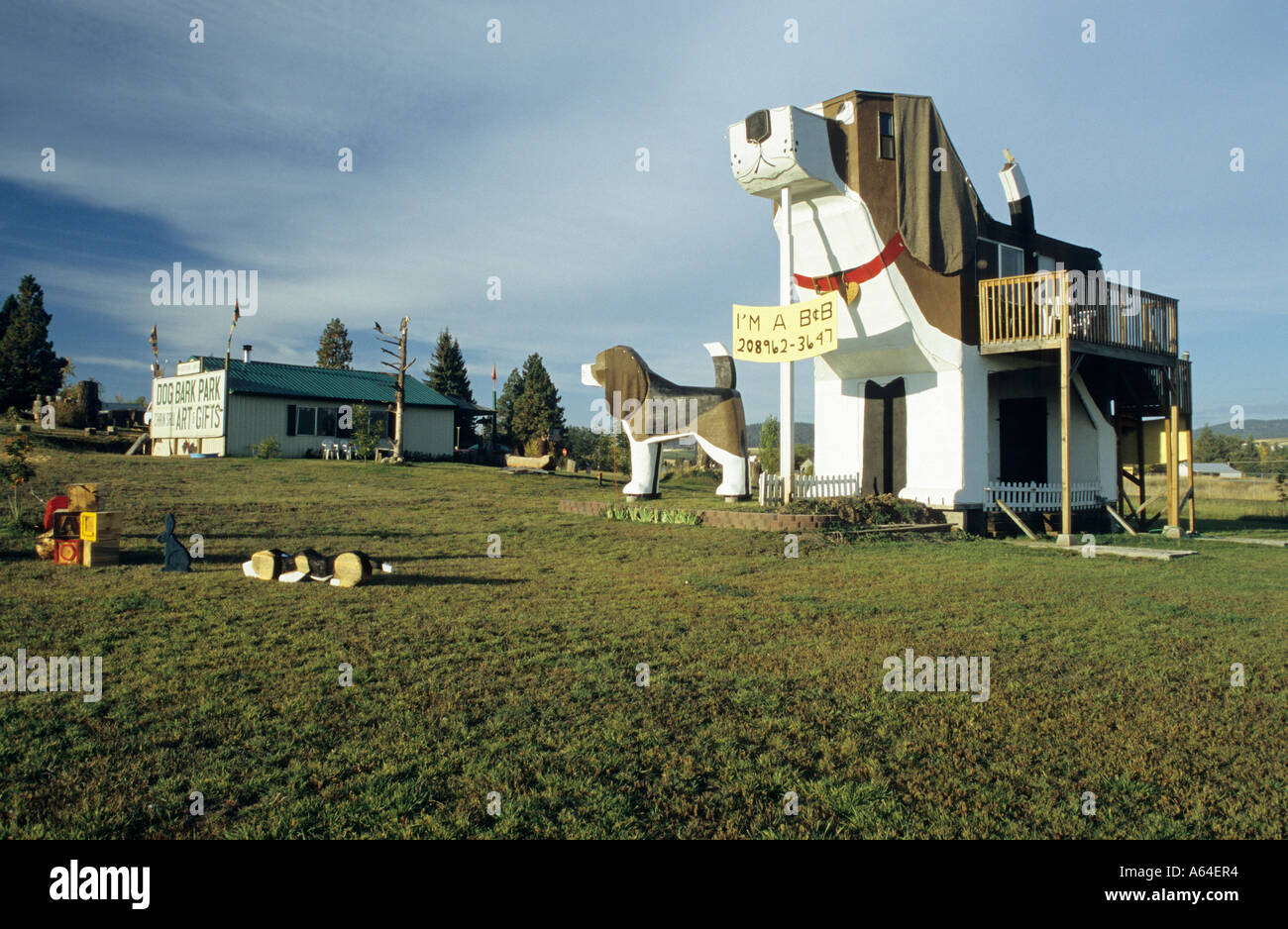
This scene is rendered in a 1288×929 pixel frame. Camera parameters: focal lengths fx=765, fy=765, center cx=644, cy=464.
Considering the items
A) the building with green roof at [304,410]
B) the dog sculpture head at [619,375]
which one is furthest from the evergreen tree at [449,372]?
the dog sculpture head at [619,375]

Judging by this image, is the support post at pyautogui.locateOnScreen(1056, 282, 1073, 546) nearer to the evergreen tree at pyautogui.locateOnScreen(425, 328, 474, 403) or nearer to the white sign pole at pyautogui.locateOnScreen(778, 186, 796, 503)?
the white sign pole at pyautogui.locateOnScreen(778, 186, 796, 503)

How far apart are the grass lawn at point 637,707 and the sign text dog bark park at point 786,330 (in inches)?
242

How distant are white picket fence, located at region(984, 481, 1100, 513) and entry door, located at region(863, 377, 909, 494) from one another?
193 centimetres

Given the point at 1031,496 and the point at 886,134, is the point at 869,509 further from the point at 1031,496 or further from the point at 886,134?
the point at 886,134

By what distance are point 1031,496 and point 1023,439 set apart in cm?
242

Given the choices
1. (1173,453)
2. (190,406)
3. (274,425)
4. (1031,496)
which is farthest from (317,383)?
(1173,453)

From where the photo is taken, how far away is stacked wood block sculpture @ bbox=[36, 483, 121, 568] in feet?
34.2

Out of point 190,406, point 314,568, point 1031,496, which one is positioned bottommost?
point 314,568

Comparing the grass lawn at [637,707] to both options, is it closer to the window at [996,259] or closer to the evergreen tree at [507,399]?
the window at [996,259]

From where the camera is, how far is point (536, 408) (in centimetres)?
5091

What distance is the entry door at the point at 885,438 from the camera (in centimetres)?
1814

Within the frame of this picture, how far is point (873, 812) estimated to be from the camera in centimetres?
367
